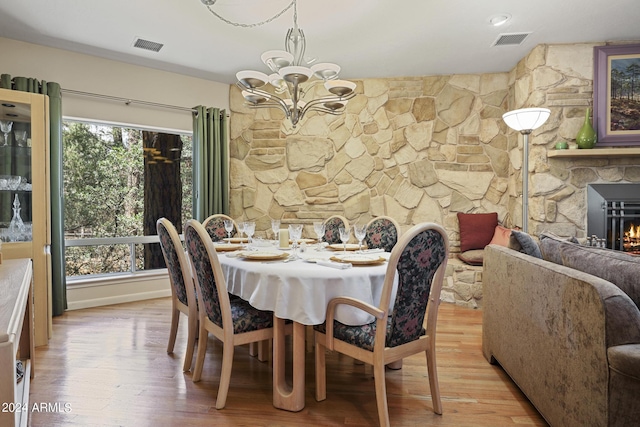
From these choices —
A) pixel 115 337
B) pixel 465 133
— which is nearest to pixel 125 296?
pixel 115 337

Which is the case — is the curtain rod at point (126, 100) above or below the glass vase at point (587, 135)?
above

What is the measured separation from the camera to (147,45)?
377cm

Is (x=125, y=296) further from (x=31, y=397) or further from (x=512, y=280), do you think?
(x=512, y=280)

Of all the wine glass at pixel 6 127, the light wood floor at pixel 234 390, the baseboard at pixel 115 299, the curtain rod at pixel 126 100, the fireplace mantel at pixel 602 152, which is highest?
the curtain rod at pixel 126 100

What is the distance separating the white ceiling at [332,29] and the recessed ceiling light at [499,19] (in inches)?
2.0

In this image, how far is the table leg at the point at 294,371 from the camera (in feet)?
6.40

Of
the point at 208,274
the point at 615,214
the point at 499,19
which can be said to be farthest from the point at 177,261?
the point at 615,214

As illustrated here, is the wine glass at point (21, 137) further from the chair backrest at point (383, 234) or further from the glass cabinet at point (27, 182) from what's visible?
the chair backrest at point (383, 234)

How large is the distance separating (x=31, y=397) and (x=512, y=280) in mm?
2596

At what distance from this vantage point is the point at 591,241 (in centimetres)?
362

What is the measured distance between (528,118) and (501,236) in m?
1.34

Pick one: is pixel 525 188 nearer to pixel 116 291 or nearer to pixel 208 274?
pixel 208 274

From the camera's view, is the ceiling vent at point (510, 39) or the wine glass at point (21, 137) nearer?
the wine glass at point (21, 137)

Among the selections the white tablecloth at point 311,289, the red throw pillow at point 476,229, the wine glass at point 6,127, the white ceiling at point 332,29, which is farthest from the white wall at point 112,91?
the red throw pillow at point 476,229
